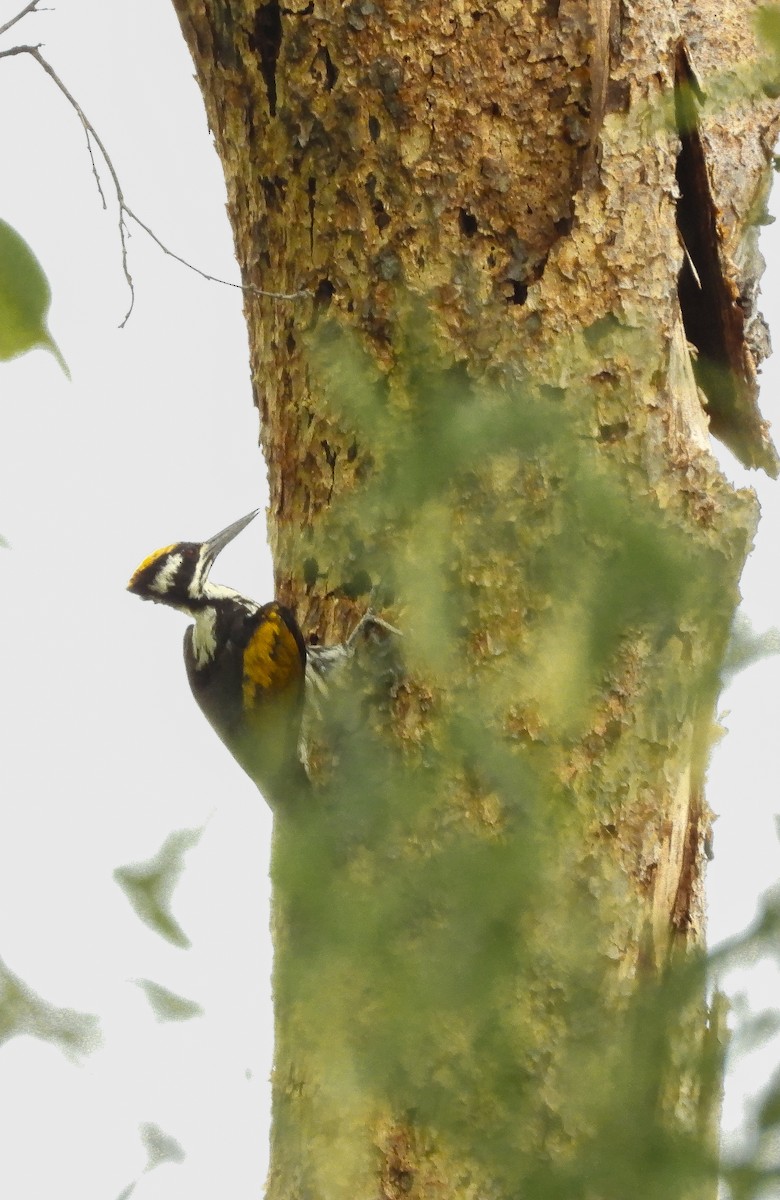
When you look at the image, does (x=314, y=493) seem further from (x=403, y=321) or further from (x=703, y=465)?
(x=703, y=465)

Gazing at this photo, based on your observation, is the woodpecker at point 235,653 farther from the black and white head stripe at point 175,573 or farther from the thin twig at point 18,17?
the thin twig at point 18,17

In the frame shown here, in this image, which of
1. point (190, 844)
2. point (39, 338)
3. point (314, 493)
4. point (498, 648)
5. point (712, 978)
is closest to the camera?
point (712, 978)

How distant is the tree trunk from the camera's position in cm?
89

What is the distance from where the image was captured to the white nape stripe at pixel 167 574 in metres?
4.06

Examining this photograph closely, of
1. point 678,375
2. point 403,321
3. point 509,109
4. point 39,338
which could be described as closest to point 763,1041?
point 39,338

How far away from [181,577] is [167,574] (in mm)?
44

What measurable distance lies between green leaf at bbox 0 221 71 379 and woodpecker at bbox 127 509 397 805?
1068 millimetres

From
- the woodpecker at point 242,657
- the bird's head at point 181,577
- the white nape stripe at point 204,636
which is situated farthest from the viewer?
the bird's head at point 181,577

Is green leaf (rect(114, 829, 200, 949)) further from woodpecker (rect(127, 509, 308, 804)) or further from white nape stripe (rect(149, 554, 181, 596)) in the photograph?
white nape stripe (rect(149, 554, 181, 596))

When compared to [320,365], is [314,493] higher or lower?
higher

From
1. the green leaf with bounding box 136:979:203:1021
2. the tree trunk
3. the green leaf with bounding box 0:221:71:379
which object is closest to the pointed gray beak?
the tree trunk

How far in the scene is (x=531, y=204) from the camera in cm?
259

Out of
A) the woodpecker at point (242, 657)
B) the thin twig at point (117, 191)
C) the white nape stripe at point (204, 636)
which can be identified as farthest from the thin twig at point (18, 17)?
the white nape stripe at point (204, 636)

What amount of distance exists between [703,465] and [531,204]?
0.57 metres
